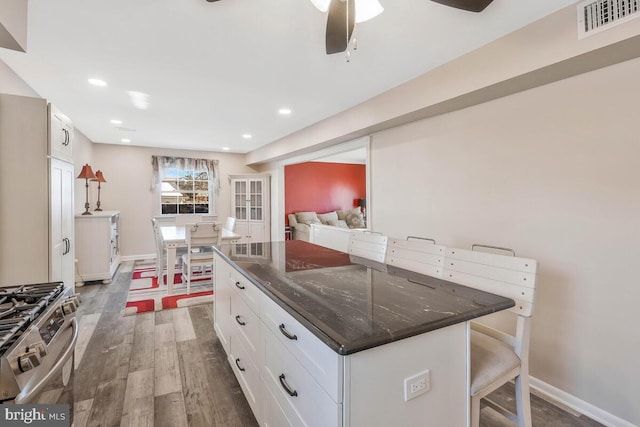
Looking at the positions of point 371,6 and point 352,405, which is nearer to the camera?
point 352,405

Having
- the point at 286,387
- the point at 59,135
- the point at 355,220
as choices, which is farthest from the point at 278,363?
the point at 355,220

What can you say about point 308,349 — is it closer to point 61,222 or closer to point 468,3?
point 468,3

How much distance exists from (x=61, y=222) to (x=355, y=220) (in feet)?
20.2

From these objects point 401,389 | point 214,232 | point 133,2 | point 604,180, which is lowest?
point 401,389

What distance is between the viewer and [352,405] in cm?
89

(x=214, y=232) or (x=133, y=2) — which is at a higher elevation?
(x=133, y=2)

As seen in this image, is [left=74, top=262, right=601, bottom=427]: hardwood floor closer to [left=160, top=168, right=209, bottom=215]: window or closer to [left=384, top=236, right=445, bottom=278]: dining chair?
[left=384, top=236, right=445, bottom=278]: dining chair

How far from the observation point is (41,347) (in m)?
0.95

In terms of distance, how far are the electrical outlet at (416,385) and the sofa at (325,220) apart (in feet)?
18.6

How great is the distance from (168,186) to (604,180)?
7.01 meters

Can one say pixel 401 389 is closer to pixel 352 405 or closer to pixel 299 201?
pixel 352 405

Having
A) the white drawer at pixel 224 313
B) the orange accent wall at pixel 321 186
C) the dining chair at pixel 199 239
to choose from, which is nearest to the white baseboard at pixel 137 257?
the dining chair at pixel 199 239

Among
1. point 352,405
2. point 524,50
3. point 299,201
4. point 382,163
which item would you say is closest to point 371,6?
point 524,50

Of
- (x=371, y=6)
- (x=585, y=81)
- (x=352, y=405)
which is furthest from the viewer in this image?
(x=585, y=81)
